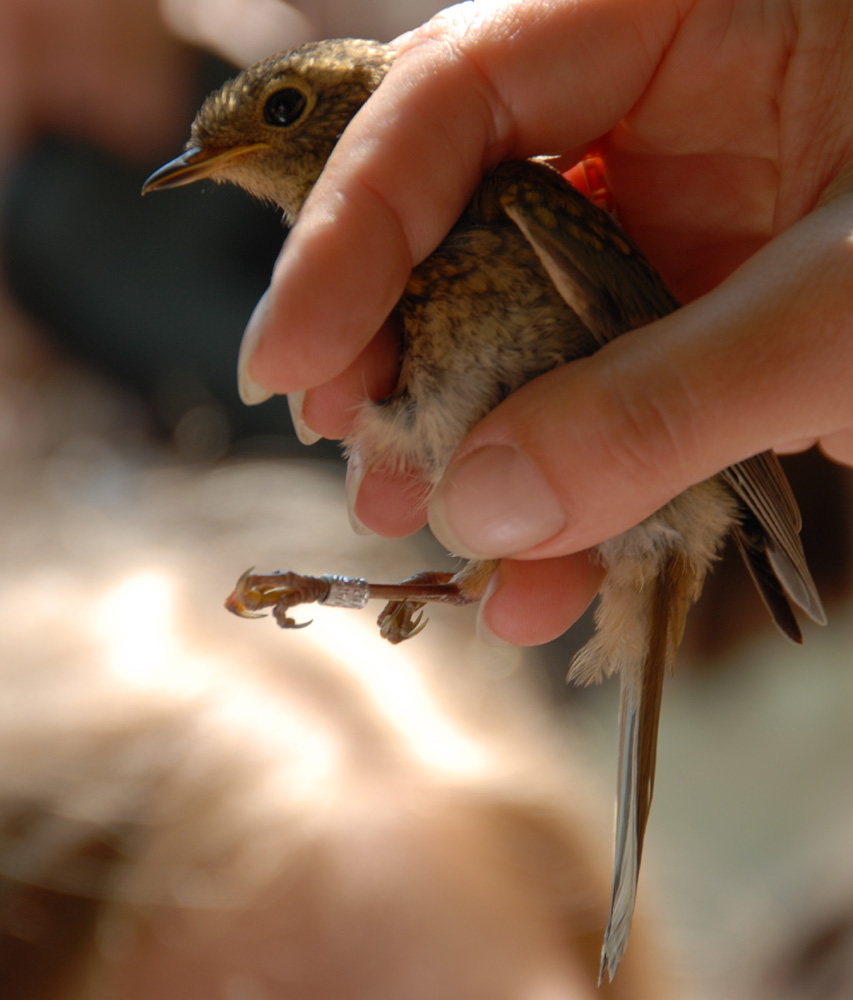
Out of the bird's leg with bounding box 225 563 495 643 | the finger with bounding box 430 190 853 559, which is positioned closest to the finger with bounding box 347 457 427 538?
the bird's leg with bounding box 225 563 495 643

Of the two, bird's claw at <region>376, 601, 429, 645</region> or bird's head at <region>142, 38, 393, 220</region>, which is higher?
bird's head at <region>142, 38, 393, 220</region>

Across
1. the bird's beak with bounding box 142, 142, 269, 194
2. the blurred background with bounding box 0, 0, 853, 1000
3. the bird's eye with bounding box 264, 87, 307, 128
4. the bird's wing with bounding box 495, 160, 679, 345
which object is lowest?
the blurred background with bounding box 0, 0, 853, 1000

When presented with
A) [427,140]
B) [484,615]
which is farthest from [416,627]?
[427,140]

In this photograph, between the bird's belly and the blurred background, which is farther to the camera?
the blurred background

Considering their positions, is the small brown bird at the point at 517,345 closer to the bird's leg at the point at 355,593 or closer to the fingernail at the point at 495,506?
the bird's leg at the point at 355,593

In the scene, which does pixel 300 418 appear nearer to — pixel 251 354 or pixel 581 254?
pixel 251 354

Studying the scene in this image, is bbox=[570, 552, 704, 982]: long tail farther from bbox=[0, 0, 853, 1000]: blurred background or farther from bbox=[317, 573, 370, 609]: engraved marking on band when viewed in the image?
bbox=[0, 0, 853, 1000]: blurred background

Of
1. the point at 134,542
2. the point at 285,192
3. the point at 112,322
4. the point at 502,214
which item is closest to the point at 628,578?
the point at 502,214
